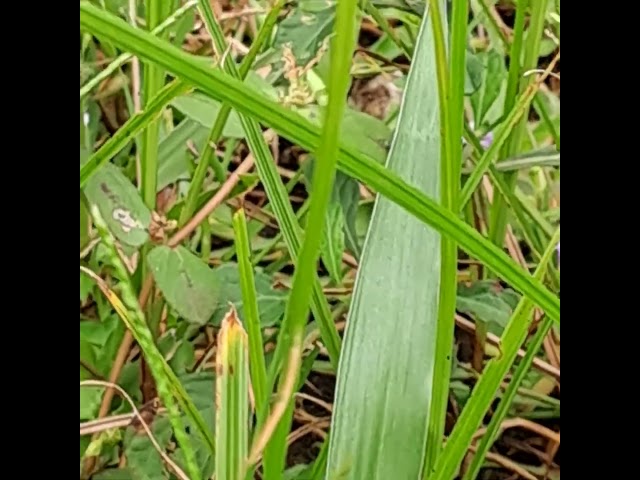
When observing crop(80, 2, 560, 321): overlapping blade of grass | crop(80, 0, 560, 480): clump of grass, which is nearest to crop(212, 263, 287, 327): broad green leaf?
crop(80, 0, 560, 480): clump of grass

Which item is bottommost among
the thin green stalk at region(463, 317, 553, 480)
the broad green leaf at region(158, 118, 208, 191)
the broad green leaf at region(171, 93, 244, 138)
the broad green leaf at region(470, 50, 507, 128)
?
the thin green stalk at region(463, 317, 553, 480)

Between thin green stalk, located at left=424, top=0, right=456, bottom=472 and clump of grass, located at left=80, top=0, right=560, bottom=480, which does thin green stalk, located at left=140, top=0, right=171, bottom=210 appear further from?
thin green stalk, located at left=424, top=0, right=456, bottom=472

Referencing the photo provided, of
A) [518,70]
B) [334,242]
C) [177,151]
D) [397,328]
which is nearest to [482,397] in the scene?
[397,328]

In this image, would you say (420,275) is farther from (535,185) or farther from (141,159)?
(535,185)

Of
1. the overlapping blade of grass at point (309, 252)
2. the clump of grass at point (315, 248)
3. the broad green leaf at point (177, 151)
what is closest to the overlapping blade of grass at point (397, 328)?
the clump of grass at point (315, 248)
